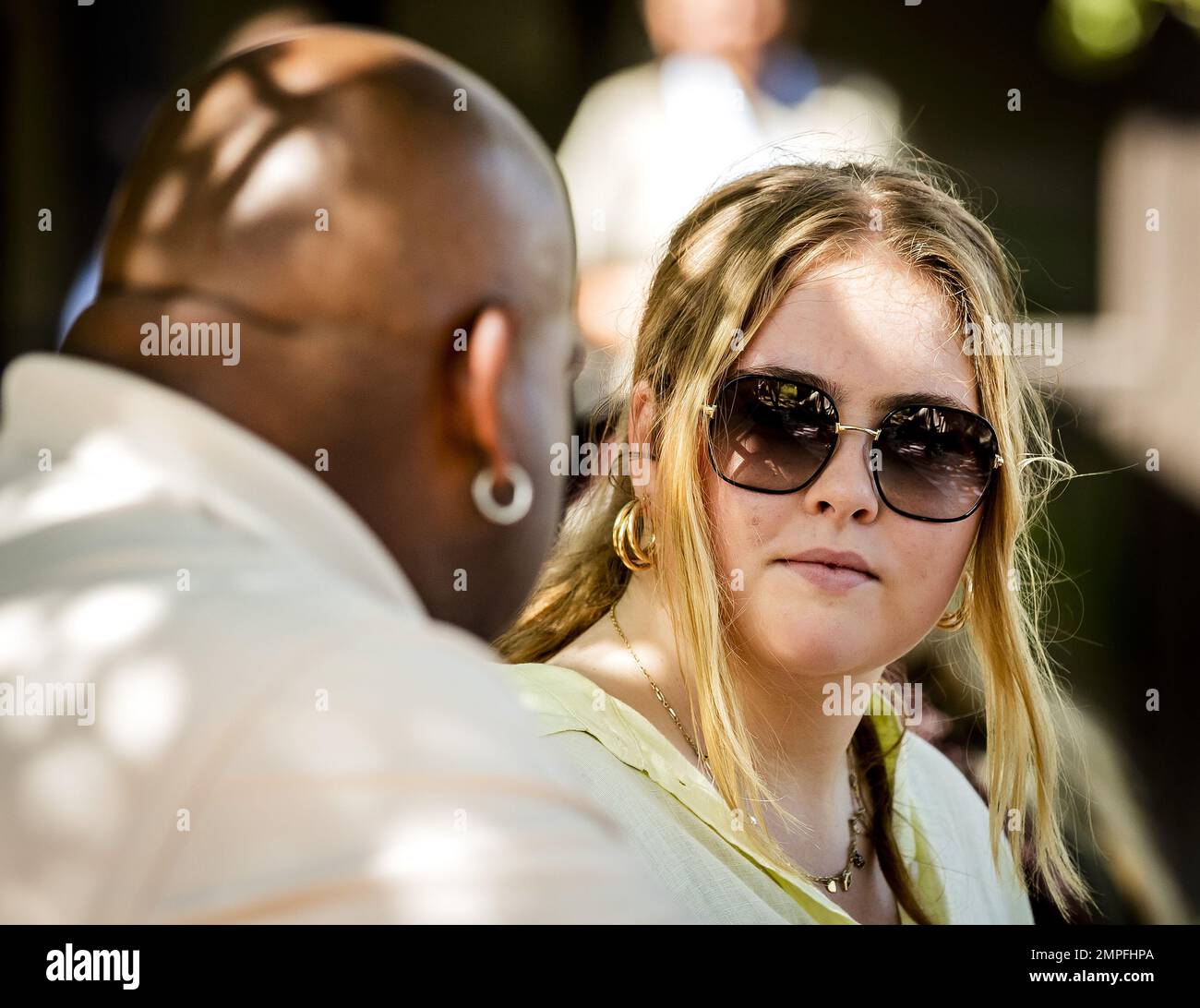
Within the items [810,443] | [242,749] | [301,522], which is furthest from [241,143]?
[810,443]

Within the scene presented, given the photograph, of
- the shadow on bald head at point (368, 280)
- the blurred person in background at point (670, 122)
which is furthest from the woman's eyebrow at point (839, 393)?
the blurred person in background at point (670, 122)

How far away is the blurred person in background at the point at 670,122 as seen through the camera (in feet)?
7.55

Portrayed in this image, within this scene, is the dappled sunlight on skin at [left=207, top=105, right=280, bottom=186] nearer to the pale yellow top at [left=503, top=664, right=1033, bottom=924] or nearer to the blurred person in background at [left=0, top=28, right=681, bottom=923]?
the blurred person in background at [left=0, top=28, right=681, bottom=923]

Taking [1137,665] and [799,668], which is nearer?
[799,668]

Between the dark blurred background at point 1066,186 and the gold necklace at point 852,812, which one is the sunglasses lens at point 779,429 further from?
the dark blurred background at point 1066,186

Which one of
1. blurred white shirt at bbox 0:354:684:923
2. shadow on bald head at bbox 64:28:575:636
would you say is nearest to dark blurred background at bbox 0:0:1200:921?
shadow on bald head at bbox 64:28:575:636

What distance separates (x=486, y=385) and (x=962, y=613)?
38.6 inches

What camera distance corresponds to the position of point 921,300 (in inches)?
73.6

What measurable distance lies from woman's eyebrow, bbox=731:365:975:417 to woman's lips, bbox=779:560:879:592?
0.23 metres

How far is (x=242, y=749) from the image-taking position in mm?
975

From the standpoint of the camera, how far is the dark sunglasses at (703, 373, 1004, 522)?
176 cm

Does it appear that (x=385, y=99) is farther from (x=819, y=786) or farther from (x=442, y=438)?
(x=819, y=786)
